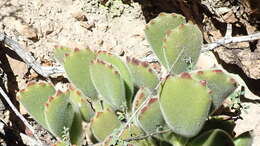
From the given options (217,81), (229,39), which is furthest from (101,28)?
(217,81)

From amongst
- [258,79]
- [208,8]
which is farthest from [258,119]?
[208,8]

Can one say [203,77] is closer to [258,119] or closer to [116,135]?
[116,135]

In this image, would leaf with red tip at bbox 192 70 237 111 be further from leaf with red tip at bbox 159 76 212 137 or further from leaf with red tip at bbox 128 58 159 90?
leaf with red tip at bbox 128 58 159 90

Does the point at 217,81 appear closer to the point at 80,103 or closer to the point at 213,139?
the point at 213,139

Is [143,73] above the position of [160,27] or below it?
below

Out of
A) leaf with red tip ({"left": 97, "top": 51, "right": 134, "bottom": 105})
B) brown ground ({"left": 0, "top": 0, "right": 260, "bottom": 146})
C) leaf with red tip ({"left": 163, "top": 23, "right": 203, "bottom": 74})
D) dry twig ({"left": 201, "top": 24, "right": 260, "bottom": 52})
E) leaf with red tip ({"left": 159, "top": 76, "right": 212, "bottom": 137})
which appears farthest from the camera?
brown ground ({"left": 0, "top": 0, "right": 260, "bottom": 146})

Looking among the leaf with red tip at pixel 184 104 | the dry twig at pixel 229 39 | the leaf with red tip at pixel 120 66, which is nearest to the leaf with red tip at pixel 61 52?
the leaf with red tip at pixel 120 66

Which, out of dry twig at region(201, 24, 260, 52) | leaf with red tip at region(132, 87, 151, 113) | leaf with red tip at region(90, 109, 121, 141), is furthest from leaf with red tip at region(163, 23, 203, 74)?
dry twig at region(201, 24, 260, 52)
